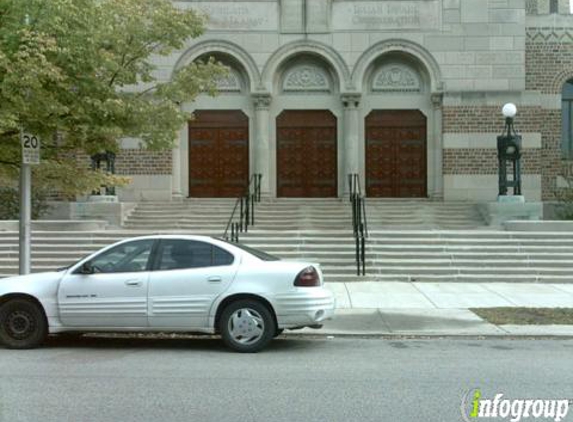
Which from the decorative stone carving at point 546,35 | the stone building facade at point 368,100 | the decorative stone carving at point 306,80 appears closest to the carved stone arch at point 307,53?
the stone building facade at point 368,100

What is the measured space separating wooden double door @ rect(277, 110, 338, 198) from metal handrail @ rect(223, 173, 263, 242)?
101cm

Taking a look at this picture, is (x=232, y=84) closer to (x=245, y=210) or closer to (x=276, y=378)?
(x=245, y=210)

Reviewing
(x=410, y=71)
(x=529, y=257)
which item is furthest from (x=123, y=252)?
(x=410, y=71)

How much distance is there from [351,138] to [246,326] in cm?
1650

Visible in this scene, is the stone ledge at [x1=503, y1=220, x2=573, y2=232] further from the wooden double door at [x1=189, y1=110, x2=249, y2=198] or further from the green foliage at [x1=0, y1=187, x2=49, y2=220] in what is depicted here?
the green foliage at [x1=0, y1=187, x2=49, y2=220]

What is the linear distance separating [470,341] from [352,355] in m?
1.98

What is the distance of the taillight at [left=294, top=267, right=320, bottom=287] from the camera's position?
909 centimetres

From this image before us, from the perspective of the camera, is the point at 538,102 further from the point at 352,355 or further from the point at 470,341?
the point at 352,355

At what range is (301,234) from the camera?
18766 millimetres

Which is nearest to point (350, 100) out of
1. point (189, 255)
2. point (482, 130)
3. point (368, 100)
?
point (368, 100)

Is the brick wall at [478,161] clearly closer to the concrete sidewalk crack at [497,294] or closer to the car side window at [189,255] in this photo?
the concrete sidewalk crack at [497,294]

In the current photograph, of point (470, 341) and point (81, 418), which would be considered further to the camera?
point (470, 341)

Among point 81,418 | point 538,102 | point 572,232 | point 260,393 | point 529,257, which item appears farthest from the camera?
point 538,102

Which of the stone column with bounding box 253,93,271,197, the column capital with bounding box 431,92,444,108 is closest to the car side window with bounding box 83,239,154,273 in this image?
the stone column with bounding box 253,93,271,197
